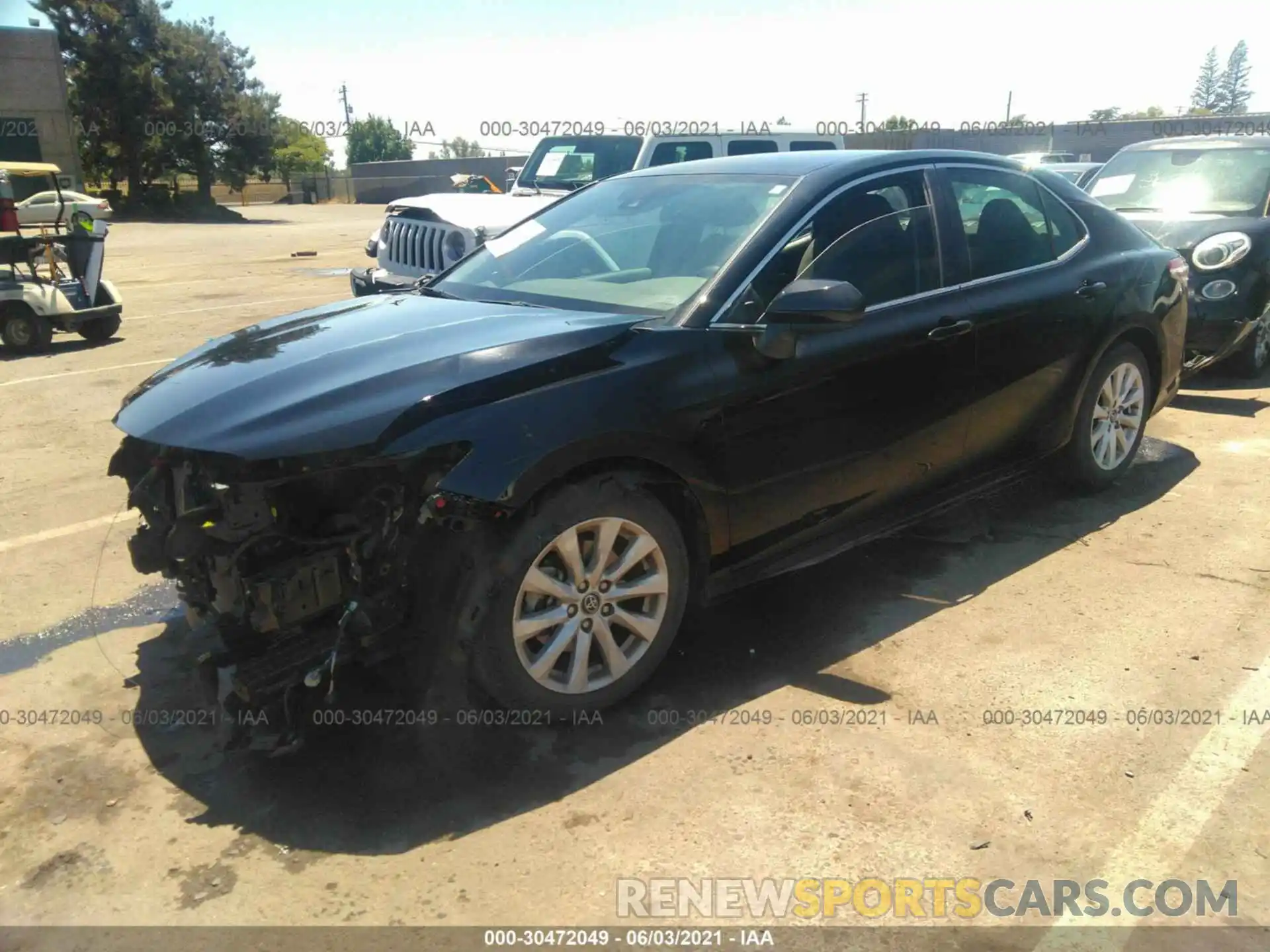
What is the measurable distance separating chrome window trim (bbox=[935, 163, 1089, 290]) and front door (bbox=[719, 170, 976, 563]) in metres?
0.23

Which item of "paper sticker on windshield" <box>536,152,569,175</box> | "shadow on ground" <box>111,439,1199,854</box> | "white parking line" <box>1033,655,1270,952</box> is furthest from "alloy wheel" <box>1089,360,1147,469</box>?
"paper sticker on windshield" <box>536,152,569,175</box>

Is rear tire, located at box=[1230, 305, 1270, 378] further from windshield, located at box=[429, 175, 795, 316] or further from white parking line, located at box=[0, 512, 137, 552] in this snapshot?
white parking line, located at box=[0, 512, 137, 552]

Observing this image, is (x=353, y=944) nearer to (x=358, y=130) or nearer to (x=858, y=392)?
(x=858, y=392)

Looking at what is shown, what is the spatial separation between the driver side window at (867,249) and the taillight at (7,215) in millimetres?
9061

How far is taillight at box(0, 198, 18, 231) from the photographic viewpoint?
9734 millimetres

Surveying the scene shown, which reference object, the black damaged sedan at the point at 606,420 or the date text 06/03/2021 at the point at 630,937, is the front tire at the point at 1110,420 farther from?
the date text 06/03/2021 at the point at 630,937

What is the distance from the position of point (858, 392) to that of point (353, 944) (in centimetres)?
249

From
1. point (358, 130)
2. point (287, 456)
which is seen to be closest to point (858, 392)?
point (287, 456)

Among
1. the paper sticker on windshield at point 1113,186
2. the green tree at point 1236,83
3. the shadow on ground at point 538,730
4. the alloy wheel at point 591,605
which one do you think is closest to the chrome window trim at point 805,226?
the alloy wheel at point 591,605

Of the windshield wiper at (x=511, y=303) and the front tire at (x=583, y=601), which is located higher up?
the windshield wiper at (x=511, y=303)

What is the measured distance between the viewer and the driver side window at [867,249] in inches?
142

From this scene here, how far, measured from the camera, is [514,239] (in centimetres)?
453

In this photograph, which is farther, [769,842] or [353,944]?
[769,842]

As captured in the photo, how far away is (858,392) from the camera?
12.4 feet
